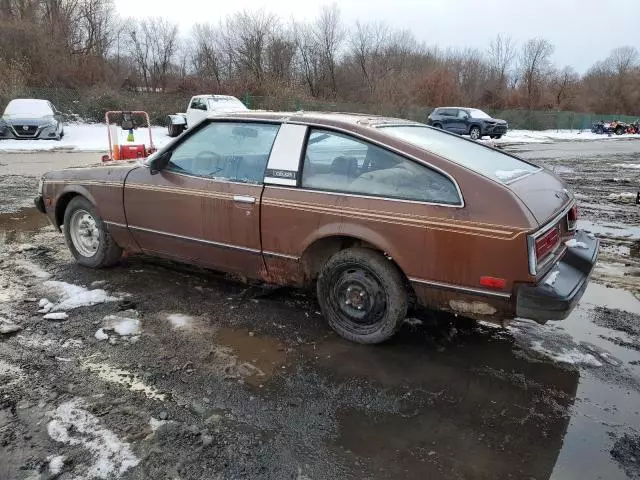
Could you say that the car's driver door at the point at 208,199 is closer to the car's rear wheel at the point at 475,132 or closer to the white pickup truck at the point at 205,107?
the white pickup truck at the point at 205,107

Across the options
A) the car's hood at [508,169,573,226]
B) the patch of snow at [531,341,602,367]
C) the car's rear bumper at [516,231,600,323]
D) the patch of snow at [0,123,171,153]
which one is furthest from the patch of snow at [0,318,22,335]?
the patch of snow at [0,123,171,153]

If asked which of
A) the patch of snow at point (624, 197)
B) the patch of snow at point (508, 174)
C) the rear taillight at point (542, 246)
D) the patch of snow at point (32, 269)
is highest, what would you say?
the patch of snow at point (508, 174)

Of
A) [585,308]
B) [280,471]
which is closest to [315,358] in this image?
[280,471]

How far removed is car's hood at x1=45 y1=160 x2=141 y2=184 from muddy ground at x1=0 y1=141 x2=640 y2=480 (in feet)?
3.01

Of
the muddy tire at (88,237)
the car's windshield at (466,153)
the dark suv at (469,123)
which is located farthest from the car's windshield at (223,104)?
the car's windshield at (466,153)

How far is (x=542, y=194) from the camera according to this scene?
356 cm

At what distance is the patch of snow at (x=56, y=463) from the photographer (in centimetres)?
243

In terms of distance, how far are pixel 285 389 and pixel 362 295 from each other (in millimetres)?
881

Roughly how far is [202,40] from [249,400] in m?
48.9

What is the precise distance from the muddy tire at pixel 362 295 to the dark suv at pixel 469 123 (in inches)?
989

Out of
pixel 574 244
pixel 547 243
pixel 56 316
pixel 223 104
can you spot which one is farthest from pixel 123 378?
pixel 223 104

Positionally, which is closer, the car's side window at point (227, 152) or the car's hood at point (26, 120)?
the car's side window at point (227, 152)

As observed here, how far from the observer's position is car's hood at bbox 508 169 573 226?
10.7 ft

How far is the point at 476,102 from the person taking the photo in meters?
51.8
